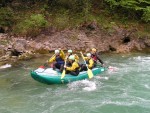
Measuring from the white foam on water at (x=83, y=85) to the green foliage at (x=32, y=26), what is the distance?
6.49 meters

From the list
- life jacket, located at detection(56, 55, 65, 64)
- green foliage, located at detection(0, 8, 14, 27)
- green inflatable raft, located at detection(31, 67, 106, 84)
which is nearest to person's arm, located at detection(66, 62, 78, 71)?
green inflatable raft, located at detection(31, 67, 106, 84)

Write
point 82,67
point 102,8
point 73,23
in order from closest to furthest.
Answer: point 82,67 → point 73,23 → point 102,8

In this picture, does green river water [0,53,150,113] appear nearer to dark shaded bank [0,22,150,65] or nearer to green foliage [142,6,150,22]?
dark shaded bank [0,22,150,65]

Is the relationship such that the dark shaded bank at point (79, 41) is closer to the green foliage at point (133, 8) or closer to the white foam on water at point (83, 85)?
the green foliage at point (133, 8)

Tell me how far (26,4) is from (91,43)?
16.8ft

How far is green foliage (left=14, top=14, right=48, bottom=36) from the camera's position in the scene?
19406 millimetres

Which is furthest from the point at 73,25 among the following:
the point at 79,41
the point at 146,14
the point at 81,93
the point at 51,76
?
the point at 81,93

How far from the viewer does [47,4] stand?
21.4m

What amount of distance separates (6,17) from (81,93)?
870 centimetres

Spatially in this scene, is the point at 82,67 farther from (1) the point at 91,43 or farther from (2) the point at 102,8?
(2) the point at 102,8

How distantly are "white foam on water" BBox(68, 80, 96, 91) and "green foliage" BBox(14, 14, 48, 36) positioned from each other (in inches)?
255

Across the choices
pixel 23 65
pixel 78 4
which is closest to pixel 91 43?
pixel 78 4

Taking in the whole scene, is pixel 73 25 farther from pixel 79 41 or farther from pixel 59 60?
pixel 59 60

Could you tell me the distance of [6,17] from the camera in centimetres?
1947
